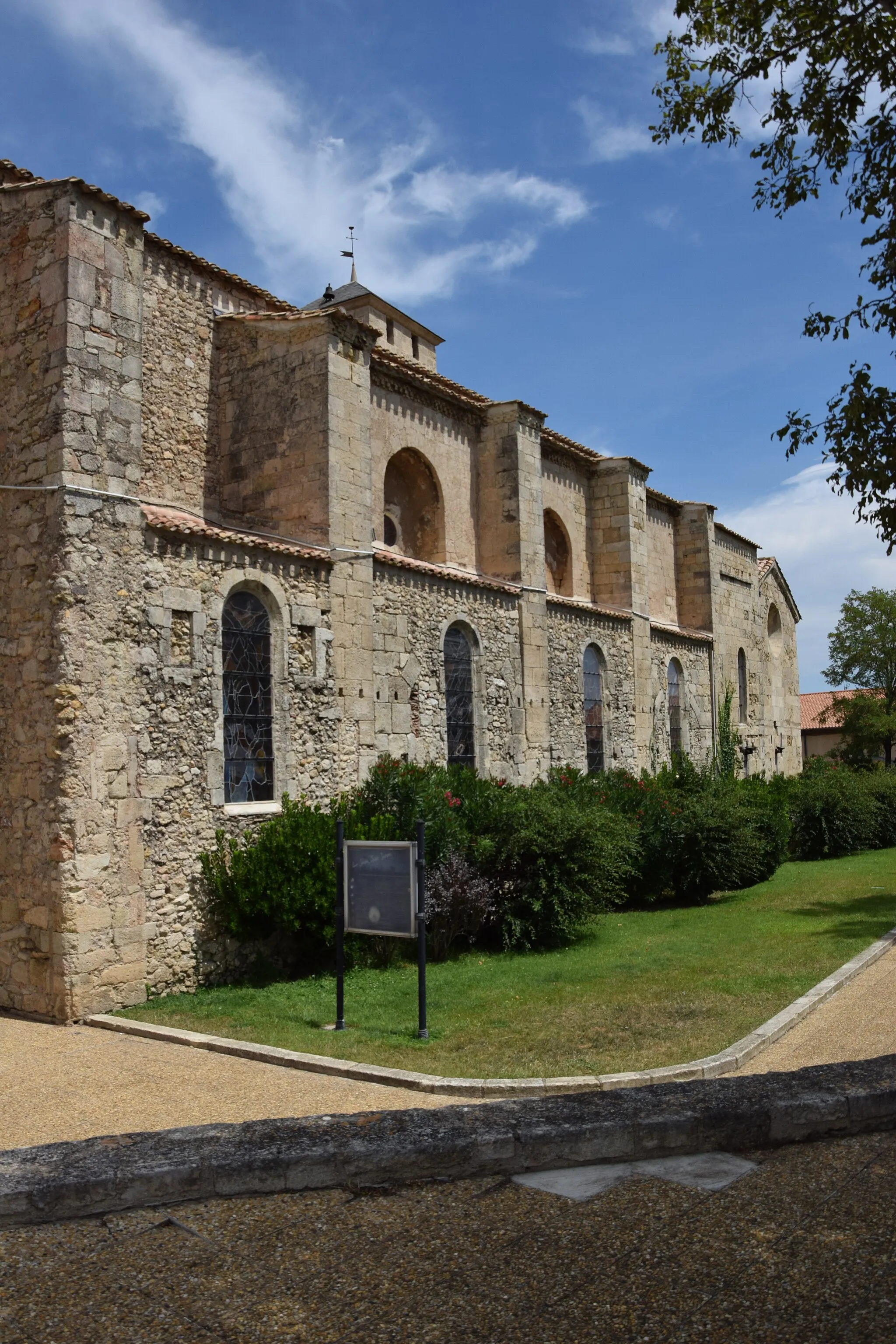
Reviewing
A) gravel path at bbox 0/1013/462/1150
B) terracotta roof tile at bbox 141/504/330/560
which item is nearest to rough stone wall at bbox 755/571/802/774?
terracotta roof tile at bbox 141/504/330/560

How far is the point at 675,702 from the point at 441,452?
9.42 metres

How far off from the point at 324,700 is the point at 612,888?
4.51 meters

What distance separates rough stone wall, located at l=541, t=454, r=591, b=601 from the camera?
2033 cm

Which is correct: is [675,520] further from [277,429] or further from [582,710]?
[277,429]

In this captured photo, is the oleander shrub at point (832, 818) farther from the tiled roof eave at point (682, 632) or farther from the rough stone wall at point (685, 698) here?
the tiled roof eave at point (682, 632)

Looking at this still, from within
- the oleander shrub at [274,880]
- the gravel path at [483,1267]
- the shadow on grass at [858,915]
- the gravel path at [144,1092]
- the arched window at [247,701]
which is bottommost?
the gravel path at [144,1092]

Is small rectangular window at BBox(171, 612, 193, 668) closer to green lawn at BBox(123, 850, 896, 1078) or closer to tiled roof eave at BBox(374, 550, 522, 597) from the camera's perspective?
green lawn at BBox(123, 850, 896, 1078)

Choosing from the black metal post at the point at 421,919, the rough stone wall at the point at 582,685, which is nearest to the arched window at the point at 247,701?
the black metal post at the point at 421,919

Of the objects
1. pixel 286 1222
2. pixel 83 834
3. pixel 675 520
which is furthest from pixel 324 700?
pixel 675 520

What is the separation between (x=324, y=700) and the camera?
12312mm

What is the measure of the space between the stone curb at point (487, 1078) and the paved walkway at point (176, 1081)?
0.26 feet

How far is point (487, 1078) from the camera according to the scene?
718 cm

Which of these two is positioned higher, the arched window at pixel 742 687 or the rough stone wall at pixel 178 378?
the rough stone wall at pixel 178 378

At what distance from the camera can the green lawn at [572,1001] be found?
25.8ft
